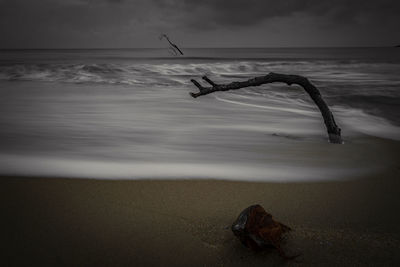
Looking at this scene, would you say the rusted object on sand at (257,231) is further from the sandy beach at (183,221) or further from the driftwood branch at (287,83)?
the driftwood branch at (287,83)

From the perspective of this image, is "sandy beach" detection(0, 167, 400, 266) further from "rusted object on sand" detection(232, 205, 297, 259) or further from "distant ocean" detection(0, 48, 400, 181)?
"distant ocean" detection(0, 48, 400, 181)

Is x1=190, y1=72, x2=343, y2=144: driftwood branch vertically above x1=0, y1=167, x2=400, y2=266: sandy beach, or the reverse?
x1=190, y1=72, x2=343, y2=144: driftwood branch

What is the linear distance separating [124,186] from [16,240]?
0.92 metres

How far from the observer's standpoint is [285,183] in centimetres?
273

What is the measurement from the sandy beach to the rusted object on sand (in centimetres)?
6

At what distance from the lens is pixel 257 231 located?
64.6 inches

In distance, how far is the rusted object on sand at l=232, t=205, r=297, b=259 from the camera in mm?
1626

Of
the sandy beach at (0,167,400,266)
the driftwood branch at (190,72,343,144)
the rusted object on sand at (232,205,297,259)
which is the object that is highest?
the driftwood branch at (190,72,343,144)

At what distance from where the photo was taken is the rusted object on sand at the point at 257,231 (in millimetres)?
1626

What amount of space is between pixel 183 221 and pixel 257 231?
21.5 inches

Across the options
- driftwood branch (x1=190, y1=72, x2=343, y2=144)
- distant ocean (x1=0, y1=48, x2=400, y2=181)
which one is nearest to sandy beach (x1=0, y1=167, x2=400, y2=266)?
distant ocean (x1=0, y1=48, x2=400, y2=181)

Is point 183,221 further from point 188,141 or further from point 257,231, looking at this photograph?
point 188,141

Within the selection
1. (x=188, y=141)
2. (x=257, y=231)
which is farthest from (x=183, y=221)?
(x=188, y=141)

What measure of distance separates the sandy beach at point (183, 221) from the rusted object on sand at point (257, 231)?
58mm
